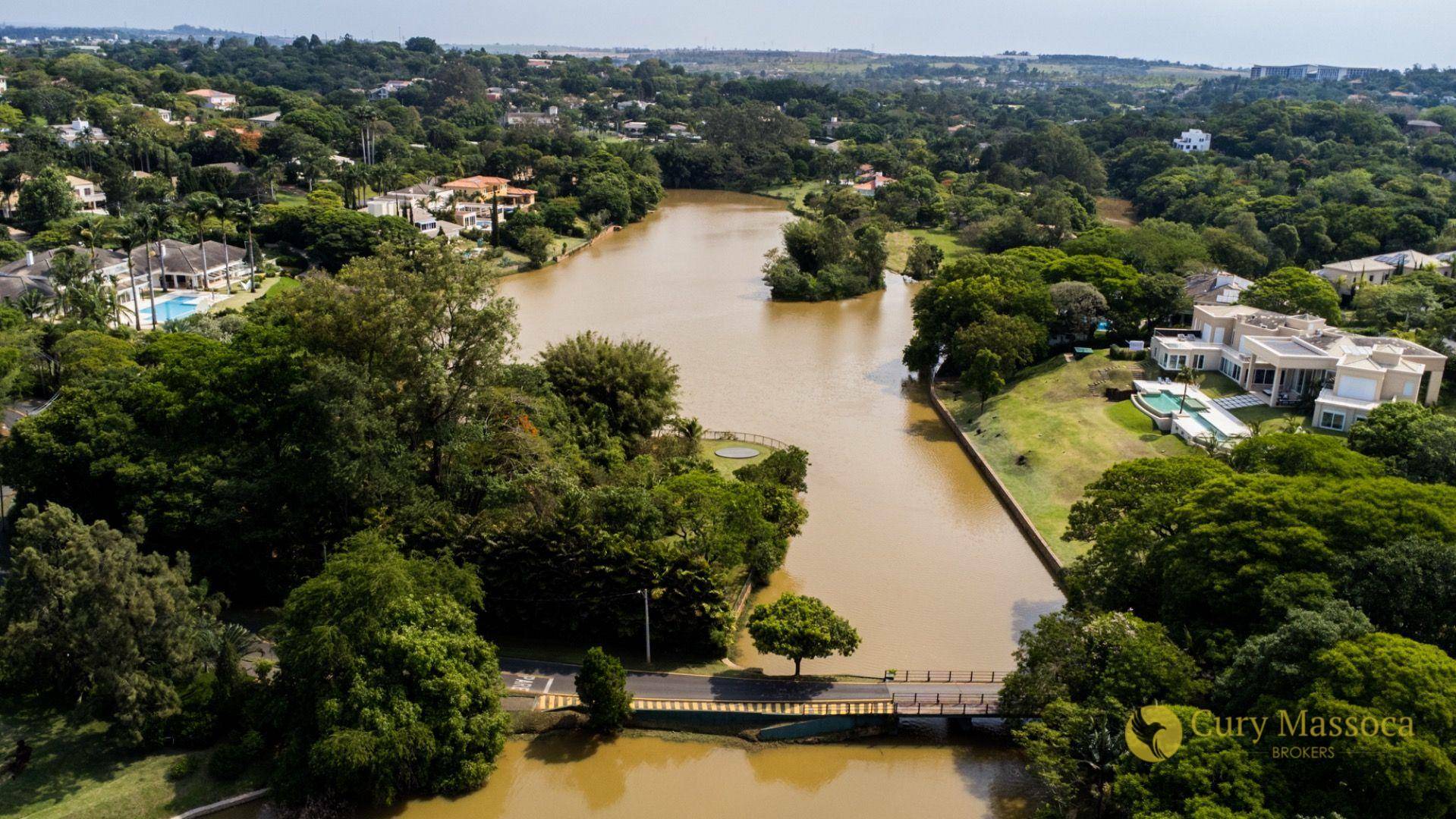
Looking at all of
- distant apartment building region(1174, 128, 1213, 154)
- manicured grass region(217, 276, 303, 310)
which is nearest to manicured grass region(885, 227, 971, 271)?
manicured grass region(217, 276, 303, 310)

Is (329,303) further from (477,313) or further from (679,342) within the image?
(679,342)

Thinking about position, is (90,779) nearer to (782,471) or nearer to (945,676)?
(945,676)

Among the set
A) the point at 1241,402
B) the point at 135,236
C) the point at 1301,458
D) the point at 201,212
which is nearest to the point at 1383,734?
the point at 1301,458

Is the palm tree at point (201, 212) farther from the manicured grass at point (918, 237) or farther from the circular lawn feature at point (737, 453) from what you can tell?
the manicured grass at point (918, 237)

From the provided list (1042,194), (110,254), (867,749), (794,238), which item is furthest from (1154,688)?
(1042,194)

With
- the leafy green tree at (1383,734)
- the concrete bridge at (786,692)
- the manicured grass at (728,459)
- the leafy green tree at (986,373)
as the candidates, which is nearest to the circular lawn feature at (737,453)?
the manicured grass at (728,459)

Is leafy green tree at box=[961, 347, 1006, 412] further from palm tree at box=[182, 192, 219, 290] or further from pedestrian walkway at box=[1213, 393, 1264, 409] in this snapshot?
palm tree at box=[182, 192, 219, 290]
